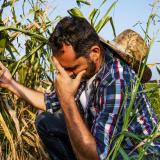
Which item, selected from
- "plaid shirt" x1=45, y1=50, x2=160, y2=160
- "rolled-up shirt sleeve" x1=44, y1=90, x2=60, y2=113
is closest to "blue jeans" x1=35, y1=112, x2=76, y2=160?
"rolled-up shirt sleeve" x1=44, y1=90, x2=60, y2=113

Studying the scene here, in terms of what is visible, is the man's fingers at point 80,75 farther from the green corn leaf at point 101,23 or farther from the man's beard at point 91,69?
the green corn leaf at point 101,23

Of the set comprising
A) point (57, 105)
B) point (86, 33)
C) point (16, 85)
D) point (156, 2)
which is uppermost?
point (156, 2)

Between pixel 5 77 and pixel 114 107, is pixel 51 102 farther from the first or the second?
pixel 114 107

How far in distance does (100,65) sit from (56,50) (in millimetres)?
219

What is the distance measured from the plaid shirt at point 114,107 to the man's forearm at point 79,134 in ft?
0.11

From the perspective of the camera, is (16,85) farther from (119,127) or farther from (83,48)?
(119,127)

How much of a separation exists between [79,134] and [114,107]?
18cm

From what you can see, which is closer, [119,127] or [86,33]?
[119,127]

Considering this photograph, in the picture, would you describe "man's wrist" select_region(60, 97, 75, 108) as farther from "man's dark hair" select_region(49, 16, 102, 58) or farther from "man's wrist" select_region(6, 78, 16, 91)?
"man's wrist" select_region(6, 78, 16, 91)

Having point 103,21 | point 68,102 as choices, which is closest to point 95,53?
point 68,102

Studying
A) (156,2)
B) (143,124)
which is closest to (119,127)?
(143,124)

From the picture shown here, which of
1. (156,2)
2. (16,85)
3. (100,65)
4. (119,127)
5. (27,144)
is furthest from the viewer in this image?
(27,144)

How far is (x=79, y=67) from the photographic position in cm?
219

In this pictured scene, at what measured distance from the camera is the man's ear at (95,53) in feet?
7.15
